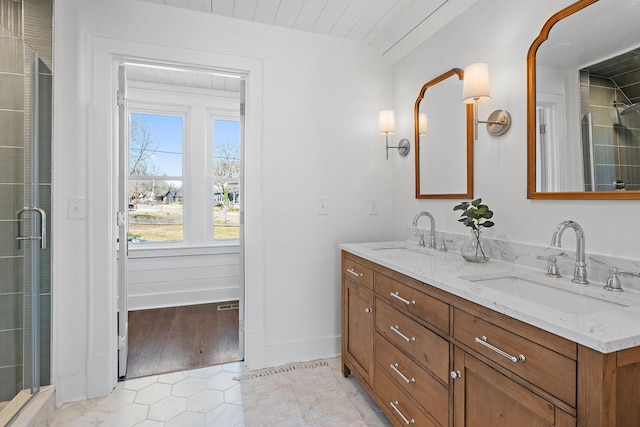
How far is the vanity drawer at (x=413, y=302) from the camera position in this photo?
1.29 m

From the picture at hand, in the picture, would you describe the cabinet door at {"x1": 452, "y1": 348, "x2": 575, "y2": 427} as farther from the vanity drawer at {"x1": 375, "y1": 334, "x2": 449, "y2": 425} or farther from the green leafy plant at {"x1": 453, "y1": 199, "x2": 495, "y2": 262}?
the green leafy plant at {"x1": 453, "y1": 199, "x2": 495, "y2": 262}

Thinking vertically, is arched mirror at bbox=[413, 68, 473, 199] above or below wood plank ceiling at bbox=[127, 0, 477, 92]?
below

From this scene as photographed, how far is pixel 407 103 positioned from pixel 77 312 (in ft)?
8.52

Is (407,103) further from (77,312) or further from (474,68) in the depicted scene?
(77,312)

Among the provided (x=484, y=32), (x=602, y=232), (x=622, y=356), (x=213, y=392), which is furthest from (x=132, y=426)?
(x=484, y=32)

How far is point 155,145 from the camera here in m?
3.82

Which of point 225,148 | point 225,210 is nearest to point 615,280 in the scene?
point 225,210

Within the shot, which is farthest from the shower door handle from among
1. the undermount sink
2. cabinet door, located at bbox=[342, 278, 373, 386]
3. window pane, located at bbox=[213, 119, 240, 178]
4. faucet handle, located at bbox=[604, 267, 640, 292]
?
faucet handle, located at bbox=[604, 267, 640, 292]

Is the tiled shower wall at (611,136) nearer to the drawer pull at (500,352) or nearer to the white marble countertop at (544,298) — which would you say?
the white marble countertop at (544,298)

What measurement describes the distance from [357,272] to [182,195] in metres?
2.63

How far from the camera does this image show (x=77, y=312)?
2.03 metres

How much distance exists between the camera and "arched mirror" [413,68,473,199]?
1.99 meters

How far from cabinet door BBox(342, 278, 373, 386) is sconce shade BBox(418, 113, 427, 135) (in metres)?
1.15

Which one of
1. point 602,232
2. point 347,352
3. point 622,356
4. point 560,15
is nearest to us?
point 622,356
